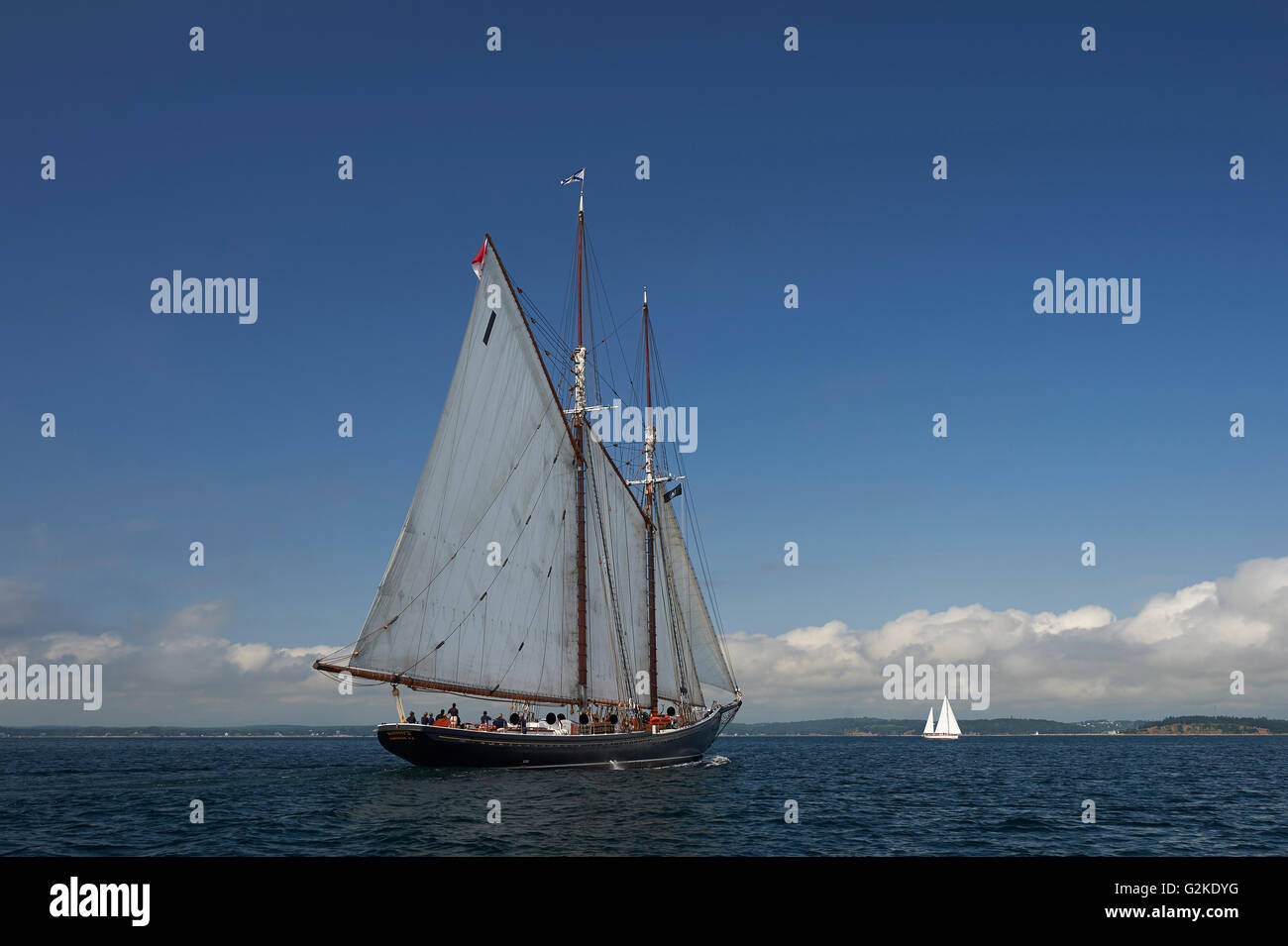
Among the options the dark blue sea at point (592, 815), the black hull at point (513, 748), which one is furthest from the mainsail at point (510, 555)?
the dark blue sea at point (592, 815)

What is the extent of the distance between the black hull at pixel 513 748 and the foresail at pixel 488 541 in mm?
3773

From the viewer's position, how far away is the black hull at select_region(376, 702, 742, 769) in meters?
61.5

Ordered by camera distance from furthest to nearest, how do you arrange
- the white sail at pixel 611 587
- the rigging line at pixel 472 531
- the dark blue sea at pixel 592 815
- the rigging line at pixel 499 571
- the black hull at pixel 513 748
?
the white sail at pixel 611 587 < the black hull at pixel 513 748 < the rigging line at pixel 499 571 < the rigging line at pixel 472 531 < the dark blue sea at pixel 592 815

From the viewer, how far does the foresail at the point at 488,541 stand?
59.5 m

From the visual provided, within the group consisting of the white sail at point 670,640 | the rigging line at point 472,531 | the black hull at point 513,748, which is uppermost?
the rigging line at point 472,531

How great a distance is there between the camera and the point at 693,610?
294 feet

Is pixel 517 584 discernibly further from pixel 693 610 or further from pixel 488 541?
pixel 693 610

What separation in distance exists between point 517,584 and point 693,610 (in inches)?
1117

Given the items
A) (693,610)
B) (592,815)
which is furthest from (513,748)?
(693,610)

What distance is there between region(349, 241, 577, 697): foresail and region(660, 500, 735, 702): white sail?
742 inches

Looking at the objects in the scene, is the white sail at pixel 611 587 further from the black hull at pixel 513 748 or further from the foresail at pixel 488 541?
the black hull at pixel 513 748

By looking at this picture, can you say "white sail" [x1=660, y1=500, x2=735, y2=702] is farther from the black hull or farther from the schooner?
the black hull
